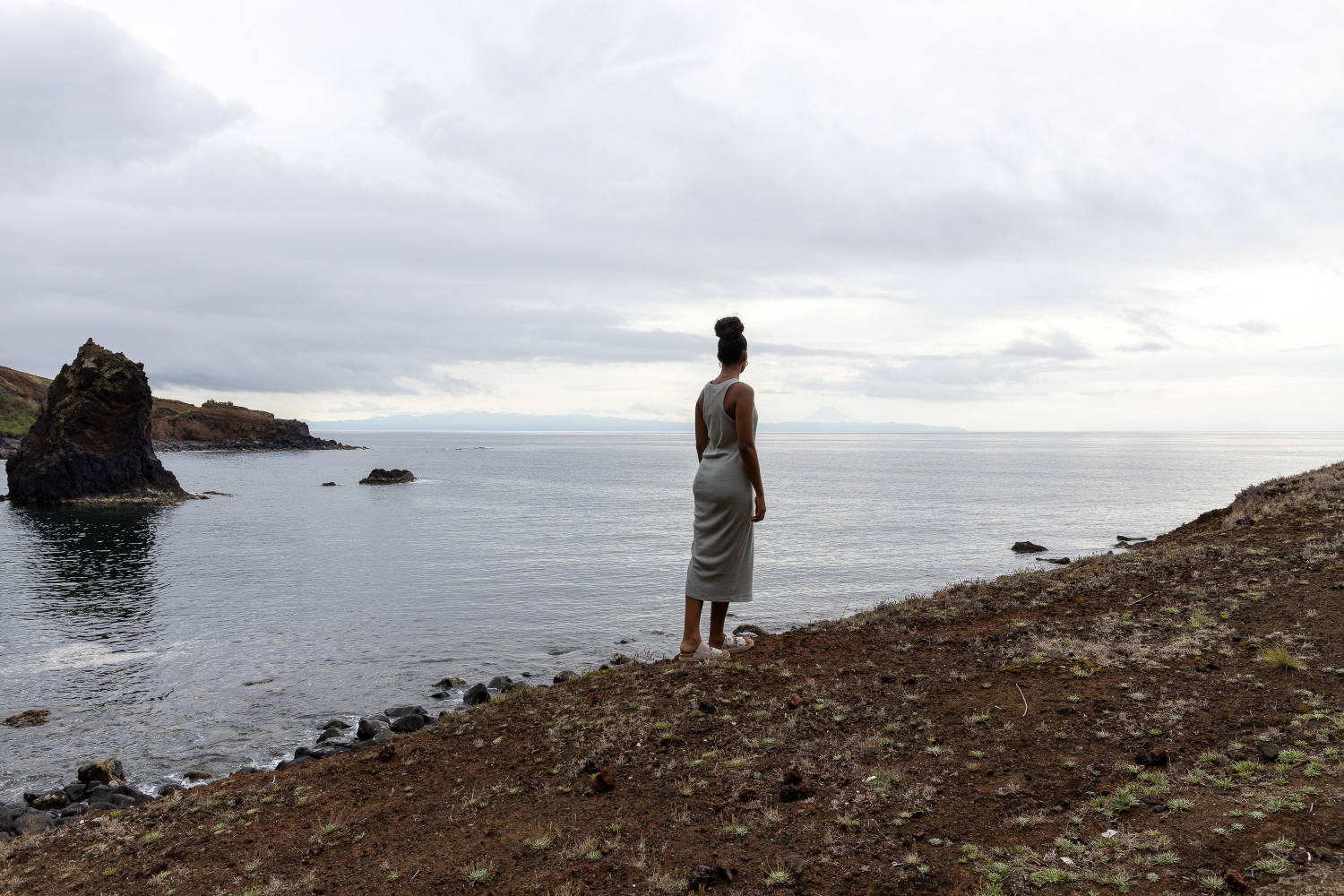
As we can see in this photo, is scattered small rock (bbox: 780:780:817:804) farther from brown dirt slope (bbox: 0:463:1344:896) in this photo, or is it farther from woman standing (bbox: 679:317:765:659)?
woman standing (bbox: 679:317:765:659)

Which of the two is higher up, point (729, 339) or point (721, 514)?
point (729, 339)

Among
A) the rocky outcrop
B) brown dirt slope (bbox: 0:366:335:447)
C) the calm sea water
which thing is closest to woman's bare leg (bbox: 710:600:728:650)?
the calm sea water

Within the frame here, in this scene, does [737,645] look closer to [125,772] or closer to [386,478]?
[125,772]

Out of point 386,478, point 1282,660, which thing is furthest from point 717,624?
point 386,478

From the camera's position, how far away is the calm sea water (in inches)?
628

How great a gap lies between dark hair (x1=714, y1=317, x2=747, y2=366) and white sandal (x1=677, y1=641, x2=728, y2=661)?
13.0ft

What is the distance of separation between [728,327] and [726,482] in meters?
1.86

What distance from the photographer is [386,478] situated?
94750mm

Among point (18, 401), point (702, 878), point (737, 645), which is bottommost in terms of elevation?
point (702, 878)

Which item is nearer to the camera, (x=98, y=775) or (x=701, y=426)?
(x=701, y=426)

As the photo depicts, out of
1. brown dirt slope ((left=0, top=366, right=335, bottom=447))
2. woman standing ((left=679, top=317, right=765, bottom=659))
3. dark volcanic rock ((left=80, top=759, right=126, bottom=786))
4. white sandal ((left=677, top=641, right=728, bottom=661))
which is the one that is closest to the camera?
woman standing ((left=679, top=317, right=765, bottom=659))

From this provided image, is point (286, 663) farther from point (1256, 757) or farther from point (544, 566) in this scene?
point (1256, 757)

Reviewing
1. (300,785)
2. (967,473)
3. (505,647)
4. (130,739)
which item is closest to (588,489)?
(967,473)

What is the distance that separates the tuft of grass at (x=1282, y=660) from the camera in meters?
7.61
